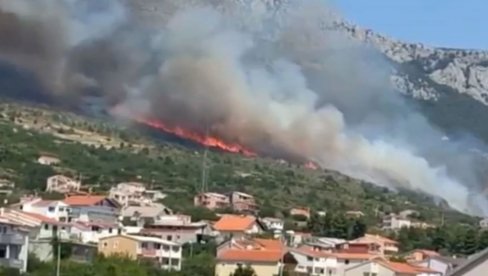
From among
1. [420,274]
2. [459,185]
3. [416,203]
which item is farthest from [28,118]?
[420,274]

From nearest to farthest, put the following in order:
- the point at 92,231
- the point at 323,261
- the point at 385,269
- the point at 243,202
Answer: the point at 385,269
the point at 323,261
the point at 92,231
the point at 243,202

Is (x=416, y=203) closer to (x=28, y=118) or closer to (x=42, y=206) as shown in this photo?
(x=28, y=118)

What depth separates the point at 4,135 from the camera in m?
68.4

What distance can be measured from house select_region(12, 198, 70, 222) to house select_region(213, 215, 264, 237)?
5.74 m

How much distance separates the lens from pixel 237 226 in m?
45.1

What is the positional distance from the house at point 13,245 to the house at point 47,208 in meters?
8.69

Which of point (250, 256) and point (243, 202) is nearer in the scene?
point (250, 256)

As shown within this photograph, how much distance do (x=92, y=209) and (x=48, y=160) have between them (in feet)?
59.4

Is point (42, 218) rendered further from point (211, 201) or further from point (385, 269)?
point (211, 201)

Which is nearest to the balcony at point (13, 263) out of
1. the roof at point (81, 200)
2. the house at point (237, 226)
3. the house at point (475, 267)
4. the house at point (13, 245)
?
the house at point (13, 245)

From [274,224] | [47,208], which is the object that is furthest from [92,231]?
[274,224]

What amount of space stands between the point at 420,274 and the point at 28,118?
154 feet

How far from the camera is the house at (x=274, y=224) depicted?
4949 cm

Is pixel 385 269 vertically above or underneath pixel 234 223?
underneath
